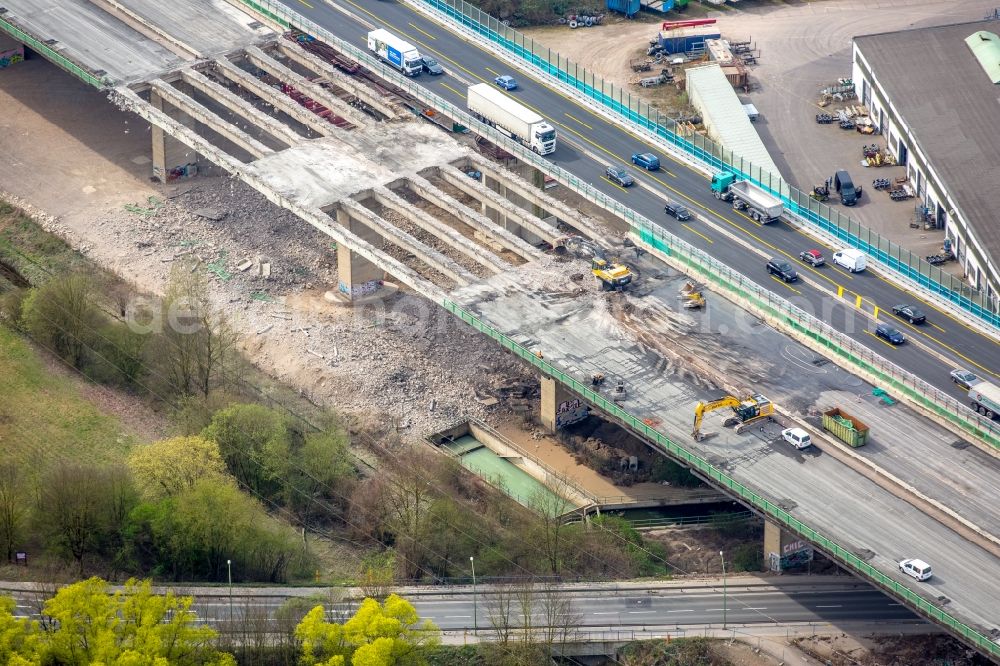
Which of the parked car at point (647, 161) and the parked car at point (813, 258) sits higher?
the parked car at point (647, 161)

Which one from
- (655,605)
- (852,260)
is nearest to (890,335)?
(852,260)

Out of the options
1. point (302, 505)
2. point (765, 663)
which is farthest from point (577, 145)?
point (765, 663)

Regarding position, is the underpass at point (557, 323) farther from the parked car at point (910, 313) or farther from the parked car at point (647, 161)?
the parked car at point (910, 313)

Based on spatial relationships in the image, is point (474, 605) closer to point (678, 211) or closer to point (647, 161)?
point (678, 211)

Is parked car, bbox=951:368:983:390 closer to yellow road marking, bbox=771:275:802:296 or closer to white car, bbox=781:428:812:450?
white car, bbox=781:428:812:450

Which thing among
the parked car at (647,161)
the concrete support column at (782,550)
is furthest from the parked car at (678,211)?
the concrete support column at (782,550)

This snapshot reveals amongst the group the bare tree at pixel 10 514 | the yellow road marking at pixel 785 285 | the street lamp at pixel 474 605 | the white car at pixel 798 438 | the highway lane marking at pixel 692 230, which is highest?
the highway lane marking at pixel 692 230
